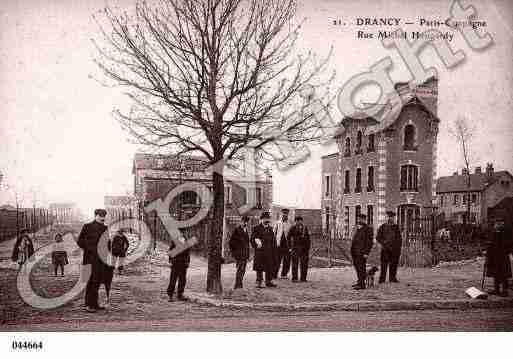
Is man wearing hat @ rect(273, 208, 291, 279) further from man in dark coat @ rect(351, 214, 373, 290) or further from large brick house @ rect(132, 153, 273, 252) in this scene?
man in dark coat @ rect(351, 214, 373, 290)

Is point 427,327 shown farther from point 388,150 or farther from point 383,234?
point 388,150

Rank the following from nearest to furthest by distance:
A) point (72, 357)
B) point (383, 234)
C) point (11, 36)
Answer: point (72, 357), point (11, 36), point (383, 234)

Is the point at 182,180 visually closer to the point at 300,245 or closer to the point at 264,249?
the point at 264,249

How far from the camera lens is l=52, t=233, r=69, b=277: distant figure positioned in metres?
9.20

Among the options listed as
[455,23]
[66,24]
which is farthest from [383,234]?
[66,24]

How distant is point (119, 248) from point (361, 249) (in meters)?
4.57

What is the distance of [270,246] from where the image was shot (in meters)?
10.1

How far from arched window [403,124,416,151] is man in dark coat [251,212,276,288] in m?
3.43

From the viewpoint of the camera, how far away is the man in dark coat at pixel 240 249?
9.55 m

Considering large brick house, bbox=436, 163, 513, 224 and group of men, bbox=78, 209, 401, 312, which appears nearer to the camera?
group of men, bbox=78, 209, 401, 312

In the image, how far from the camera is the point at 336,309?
8672mm

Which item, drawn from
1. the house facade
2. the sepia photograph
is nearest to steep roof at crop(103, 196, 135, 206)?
the sepia photograph

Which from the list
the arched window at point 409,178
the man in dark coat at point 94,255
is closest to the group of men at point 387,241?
the arched window at point 409,178

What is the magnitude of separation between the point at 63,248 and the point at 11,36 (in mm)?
4024
